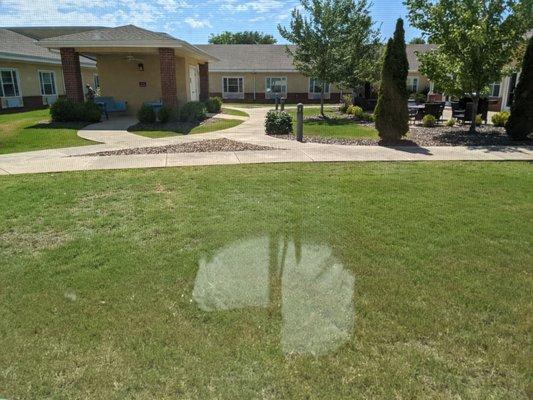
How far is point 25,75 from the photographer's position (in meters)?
23.8

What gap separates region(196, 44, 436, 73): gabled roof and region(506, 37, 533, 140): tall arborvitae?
2370 centimetres

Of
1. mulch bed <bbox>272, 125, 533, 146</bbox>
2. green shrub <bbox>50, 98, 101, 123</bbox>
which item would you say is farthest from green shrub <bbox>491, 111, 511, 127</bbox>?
green shrub <bbox>50, 98, 101, 123</bbox>

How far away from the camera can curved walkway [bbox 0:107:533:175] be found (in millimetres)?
8680

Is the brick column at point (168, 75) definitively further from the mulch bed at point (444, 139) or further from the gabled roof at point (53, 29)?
the gabled roof at point (53, 29)

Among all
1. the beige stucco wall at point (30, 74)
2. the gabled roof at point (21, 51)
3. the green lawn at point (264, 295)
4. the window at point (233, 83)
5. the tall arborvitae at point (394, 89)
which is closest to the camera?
the green lawn at point (264, 295)

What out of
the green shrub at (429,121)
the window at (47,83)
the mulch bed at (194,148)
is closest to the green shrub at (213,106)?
the window at (47,83)

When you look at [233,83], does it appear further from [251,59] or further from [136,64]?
[136,64]

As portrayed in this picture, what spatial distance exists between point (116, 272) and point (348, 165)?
5.78 metres

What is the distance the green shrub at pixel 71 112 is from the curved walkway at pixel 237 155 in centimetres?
491

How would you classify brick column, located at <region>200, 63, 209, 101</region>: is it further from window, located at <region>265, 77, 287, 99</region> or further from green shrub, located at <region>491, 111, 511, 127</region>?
green shrub, located at <region>491, 111, 511, 127</region>

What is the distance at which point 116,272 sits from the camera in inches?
157

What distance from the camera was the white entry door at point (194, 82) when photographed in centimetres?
2224

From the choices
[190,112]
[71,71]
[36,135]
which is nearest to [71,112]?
[71,71]

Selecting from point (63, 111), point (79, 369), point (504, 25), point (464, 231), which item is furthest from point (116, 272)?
point (63, 111)
